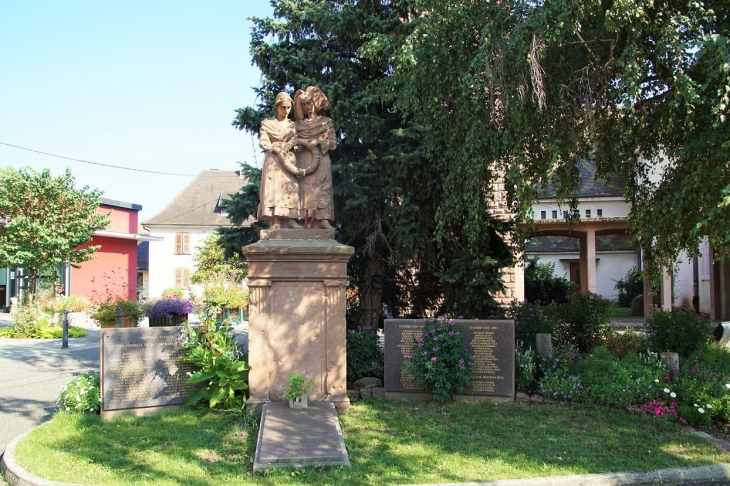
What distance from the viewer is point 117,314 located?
15.1 metres

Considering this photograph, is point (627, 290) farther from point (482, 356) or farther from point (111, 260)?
point (111, 260)

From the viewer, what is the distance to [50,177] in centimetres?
2003

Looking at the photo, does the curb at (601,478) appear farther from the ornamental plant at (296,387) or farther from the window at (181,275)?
the window at (181,275)

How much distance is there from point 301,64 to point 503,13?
4967 millimetres

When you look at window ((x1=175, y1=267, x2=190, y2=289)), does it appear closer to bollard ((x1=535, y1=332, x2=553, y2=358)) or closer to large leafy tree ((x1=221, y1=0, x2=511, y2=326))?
large leafy tree ((x1=221, y1=0, x2=511, y2=326))

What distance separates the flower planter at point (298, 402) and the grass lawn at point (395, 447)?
58 cm

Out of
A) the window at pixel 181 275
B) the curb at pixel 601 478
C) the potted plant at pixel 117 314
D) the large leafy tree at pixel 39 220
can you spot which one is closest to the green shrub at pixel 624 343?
the curb at pixel 601 478

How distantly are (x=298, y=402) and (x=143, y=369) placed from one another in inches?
83.2

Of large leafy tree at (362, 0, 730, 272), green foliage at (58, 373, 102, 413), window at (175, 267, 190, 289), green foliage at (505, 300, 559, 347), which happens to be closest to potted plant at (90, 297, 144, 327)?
green foliage at (58, 373, 102, 413)

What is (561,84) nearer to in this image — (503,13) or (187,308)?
(503,13)

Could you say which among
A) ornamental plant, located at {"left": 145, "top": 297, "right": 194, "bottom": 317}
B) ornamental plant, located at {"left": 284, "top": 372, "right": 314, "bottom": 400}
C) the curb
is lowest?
the curb

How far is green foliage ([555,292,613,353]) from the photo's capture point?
37.9ft

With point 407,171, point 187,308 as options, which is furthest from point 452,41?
point 187,308

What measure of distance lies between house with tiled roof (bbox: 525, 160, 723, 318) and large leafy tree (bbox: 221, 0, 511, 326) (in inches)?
94.9
